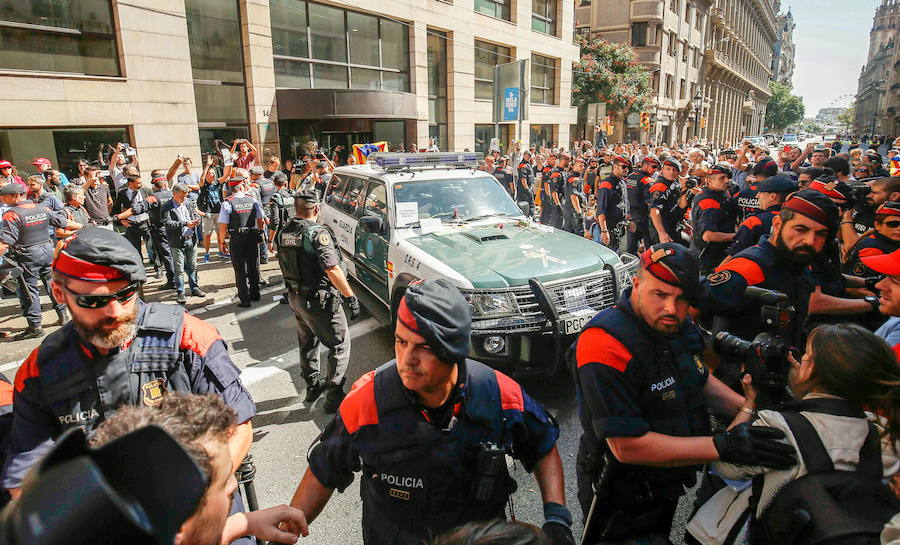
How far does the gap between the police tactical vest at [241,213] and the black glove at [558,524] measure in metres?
6.68

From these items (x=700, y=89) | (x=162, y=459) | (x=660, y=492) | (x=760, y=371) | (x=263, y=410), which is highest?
(x=700, y=89)

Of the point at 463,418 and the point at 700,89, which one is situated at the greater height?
the point at 700,89

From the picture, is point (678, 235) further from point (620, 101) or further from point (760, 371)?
point (620, 101)

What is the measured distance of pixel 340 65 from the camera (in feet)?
60.1

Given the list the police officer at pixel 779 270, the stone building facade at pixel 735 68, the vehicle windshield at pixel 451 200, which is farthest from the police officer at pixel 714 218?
the stone building facade at pixel 735 68

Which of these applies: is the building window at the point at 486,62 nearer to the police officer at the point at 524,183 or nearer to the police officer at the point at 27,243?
the police officer at the point at 524,183

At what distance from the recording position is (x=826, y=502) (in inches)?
62.4

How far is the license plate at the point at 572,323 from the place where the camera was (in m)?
4.39

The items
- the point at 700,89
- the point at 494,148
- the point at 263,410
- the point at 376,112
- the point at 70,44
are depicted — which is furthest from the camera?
the point at 700,89

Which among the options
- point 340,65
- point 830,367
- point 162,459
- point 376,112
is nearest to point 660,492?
point 830,367

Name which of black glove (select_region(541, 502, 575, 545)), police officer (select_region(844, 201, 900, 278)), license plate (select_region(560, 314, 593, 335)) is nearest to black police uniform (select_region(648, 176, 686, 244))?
police officer (select_region(844, 201, 900, 278))

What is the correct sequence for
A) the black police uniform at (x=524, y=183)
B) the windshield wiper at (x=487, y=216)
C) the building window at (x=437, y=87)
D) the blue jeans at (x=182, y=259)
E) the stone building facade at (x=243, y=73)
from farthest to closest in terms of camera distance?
1. the building window at (x=437, y=87)
2. the black police uniform at (x=524, y=183)
3. the stone building facade at (x=243, y=73)
4. the blue jeans at (x=182, y=259)
5. the windshield wiper at (x=487, y=216)

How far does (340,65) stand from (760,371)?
61.5 feet

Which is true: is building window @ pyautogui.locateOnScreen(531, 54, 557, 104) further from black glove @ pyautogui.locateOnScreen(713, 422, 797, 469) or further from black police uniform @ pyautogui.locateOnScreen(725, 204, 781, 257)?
black glove @ pyautogui.locateOnScreen(713, 422, 797, 469)
